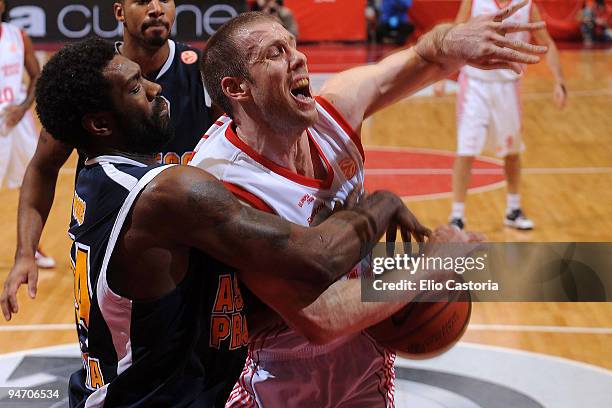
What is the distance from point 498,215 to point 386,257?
5.37 metres

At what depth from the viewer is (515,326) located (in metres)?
5.86

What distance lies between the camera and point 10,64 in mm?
7324

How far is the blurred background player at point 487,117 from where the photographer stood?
7.71 metres

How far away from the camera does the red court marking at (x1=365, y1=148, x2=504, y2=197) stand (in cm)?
902

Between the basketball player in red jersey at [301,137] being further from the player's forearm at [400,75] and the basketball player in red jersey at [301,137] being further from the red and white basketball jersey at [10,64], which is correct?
the red and white basketball jersey at [10,64]

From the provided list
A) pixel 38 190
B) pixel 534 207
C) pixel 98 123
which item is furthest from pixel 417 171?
pixel 98 123

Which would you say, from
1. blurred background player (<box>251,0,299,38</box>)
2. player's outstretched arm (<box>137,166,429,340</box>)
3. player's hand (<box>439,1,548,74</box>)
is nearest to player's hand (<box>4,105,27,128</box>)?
player's hand (<box>439,1,548,74</box>)

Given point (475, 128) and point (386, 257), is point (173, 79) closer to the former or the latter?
point (386, 257)

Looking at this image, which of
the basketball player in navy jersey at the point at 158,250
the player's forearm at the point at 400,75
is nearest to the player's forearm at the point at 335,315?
the basketball player in navy jersey at the point at 158,250

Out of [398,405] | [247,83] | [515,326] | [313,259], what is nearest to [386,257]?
[313,259]

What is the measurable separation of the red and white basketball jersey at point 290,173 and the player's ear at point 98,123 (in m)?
0.35

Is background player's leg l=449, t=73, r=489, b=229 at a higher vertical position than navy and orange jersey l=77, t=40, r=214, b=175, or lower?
lower

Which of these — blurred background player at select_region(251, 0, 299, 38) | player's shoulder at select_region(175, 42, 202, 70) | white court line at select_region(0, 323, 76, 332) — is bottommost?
blurred background player at select_region(251, 0, 299, 38)

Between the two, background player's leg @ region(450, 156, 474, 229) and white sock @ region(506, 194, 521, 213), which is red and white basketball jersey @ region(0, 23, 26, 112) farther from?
white sock @ region(506, 194, 521, 213)
